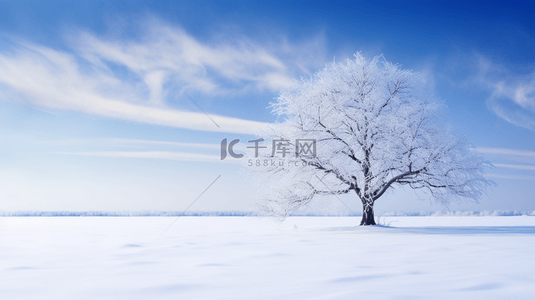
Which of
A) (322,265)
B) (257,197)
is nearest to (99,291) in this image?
(322,265)

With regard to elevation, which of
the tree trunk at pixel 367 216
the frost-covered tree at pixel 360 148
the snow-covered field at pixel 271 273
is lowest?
the snow-covered field at pixel 271 273

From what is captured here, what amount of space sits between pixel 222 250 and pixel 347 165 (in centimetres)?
888

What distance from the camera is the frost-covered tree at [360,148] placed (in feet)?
47.4

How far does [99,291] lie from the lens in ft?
12.9

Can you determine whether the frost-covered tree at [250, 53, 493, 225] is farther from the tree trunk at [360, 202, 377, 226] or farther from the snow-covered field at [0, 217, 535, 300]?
the snow-covered field at [0, 217, 535, 300]

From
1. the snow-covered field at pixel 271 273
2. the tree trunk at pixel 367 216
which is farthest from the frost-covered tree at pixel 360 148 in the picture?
the snow-covered field at pixel 271 273

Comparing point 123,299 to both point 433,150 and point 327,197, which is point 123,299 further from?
point 433,150

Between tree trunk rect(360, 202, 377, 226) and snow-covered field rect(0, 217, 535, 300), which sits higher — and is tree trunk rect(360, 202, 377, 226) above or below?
above

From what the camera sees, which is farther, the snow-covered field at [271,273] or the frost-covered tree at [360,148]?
the frost-covered tree at [360,148]

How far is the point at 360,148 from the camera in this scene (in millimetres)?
15086

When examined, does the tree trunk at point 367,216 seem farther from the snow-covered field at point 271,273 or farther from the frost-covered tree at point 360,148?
the snow-covered field at point 271,273

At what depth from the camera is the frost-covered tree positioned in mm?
14461

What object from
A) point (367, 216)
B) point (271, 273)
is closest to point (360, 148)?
point (367, 216)

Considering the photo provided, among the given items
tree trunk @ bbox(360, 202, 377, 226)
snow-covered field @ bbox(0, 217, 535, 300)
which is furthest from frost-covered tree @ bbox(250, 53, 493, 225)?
snow-covered field @ bbox(0, 217, 535, 300)
